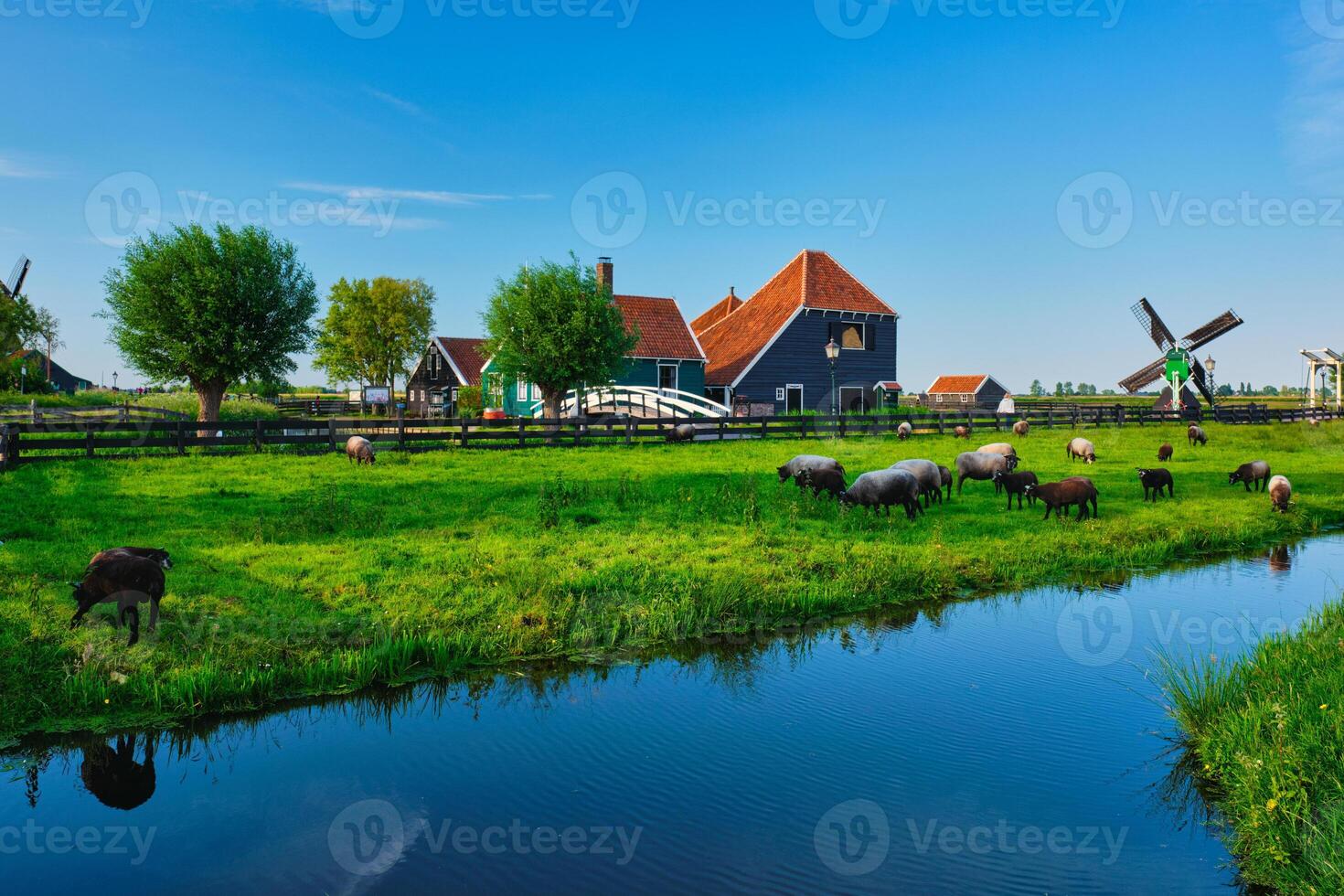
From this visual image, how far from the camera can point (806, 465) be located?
17219 millimetres

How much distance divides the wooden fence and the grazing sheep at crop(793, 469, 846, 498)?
1227 centimetres

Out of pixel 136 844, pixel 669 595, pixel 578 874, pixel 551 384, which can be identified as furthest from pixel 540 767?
pixel 551 384

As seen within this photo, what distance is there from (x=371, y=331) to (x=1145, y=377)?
64.6 metres

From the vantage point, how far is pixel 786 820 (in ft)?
18.0

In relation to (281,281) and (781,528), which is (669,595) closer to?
(781,528)

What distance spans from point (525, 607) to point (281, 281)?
107 feet

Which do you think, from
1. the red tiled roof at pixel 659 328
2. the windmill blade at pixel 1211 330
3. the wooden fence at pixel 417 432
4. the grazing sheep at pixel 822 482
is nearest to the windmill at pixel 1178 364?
the windmill blade at pixel 1211 330

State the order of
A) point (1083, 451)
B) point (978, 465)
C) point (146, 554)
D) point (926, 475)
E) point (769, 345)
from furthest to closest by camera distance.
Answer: point (769, 345) < point (1083, 451) < point (978, 465) < point (926, 475) < point (146, 554)

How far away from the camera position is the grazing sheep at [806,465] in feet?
55.3

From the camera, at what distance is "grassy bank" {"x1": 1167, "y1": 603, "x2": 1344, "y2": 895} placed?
469cm

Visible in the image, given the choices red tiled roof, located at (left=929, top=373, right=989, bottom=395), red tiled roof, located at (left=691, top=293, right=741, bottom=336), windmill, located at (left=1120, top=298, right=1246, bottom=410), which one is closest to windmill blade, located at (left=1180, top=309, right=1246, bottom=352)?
windmill, located at (left=1120, top=298, right=1246, bottom=410)

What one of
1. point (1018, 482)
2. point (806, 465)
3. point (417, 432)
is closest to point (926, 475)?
point (1018, 482)

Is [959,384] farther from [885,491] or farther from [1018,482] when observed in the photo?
[885,491]

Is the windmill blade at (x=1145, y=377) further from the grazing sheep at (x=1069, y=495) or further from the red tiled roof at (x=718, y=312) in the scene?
the grazing sheep at (x=1069, y=495)
